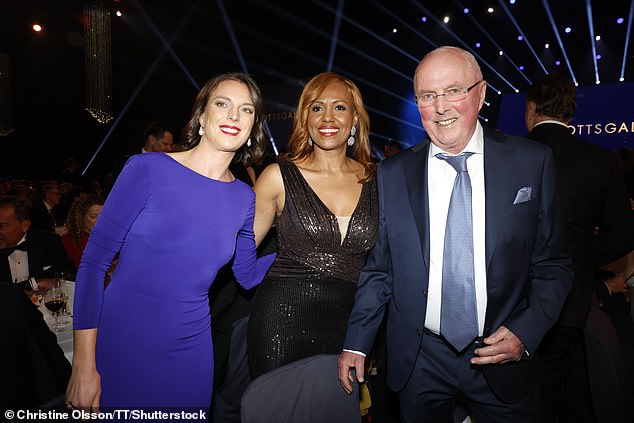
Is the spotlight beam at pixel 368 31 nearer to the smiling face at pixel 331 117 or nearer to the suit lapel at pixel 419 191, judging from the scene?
the smiling face at pixel 331 117

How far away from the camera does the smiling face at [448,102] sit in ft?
5.44

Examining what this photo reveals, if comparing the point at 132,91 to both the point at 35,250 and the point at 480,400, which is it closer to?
the point at 35,250

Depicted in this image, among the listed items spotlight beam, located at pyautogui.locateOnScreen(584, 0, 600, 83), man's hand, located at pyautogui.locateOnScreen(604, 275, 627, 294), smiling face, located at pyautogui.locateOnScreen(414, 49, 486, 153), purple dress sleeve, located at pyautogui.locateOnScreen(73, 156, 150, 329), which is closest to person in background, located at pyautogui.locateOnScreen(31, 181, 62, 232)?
purple dress sleeve, located at pyautogui.locateOnScreen(73, 156, 150, 329)

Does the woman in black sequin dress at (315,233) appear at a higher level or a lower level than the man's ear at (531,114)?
lower

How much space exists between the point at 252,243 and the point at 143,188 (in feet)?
2.06

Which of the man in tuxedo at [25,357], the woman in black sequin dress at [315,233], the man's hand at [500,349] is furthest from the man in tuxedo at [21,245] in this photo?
the man's hand at [500,349]

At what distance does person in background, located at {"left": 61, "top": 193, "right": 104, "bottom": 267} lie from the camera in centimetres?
373

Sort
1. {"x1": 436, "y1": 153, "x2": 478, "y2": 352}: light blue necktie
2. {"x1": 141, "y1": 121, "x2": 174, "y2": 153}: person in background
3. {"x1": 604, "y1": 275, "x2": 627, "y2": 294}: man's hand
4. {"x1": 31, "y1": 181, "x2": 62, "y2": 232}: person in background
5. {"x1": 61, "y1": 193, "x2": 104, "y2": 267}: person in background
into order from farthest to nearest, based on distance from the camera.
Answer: {"x1": 31, "y1": 181, "x2": 62, "y2": 232}: person in background
{"x1": 141, "y1": 121, "x2": 174, "y2": 153}: person in background
{"x1": 61, "y1": 193, "x2": 104, "y2": 267}: person in background
{"x1": 604, "y1": 275, "x2": 627, "y2": 294}: man's hand
{"x1": 436, "y1": 153, "x2": 478, "y2": 352}: light blue necktie

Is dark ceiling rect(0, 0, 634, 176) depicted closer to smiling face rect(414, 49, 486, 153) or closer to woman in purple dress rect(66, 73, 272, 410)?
woman in purple dress rect(66, 73, 272, 410)

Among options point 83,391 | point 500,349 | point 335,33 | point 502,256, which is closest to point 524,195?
point 502,256

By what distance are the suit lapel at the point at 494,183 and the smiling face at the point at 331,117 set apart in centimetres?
88

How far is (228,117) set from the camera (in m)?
1.89

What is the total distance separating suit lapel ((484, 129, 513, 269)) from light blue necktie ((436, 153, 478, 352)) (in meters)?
0.06

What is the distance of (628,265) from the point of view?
117 inches
